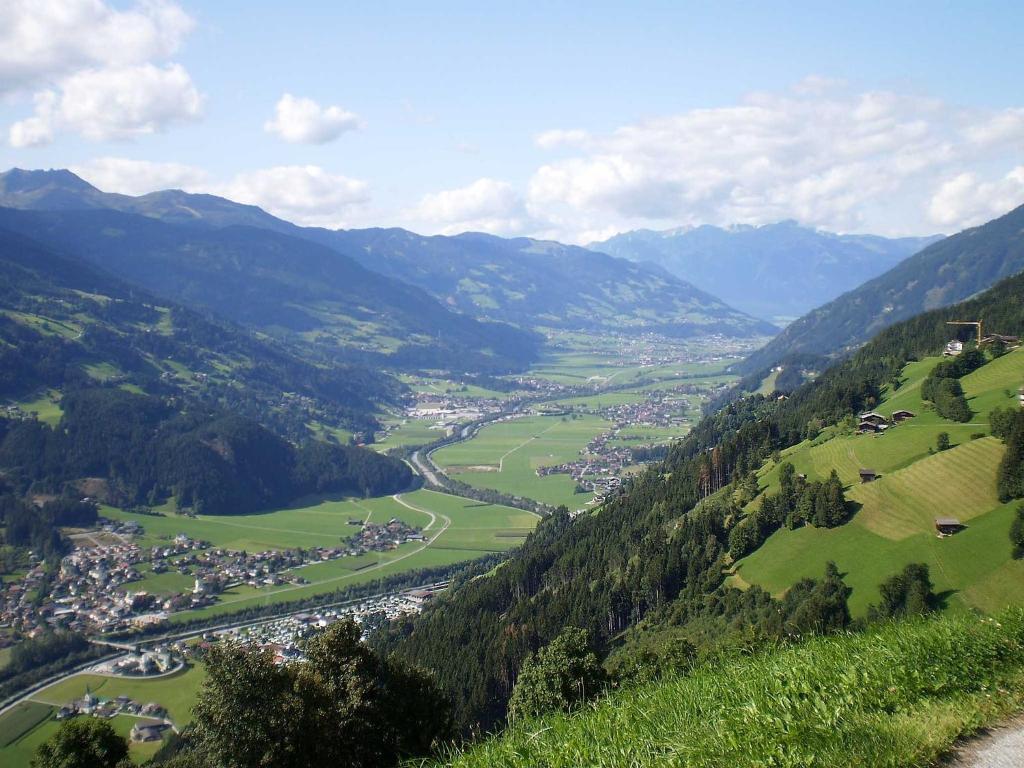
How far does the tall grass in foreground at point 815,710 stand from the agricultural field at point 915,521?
29.3 meters

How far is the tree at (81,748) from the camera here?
21.4 meters

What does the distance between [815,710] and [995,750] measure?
1.23 metres

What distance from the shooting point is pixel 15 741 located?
5066cm

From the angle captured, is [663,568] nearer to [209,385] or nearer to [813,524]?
[813,524]

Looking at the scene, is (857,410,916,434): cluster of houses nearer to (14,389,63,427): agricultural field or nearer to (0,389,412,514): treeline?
(0,389,412,514): treeline

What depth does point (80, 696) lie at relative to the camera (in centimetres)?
5647

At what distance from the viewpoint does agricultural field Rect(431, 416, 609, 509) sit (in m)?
125

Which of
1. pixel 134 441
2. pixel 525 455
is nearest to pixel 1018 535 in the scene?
pixel 525 455

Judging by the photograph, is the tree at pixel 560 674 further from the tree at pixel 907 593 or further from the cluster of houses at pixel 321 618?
the cluster of houses at pixel 321 618

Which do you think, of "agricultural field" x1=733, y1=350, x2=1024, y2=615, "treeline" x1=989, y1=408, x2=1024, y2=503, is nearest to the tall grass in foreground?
"agricultural field" x1=733, y1=350, x2=1024, y2=615

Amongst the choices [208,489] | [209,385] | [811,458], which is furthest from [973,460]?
[209,385]

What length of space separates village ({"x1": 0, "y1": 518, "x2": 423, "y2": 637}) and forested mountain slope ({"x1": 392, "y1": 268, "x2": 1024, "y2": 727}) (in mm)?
30591

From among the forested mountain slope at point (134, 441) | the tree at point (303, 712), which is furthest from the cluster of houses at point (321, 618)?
the forested mountain slope at point (134, 441)

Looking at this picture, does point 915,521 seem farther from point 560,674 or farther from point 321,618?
point 321,618
